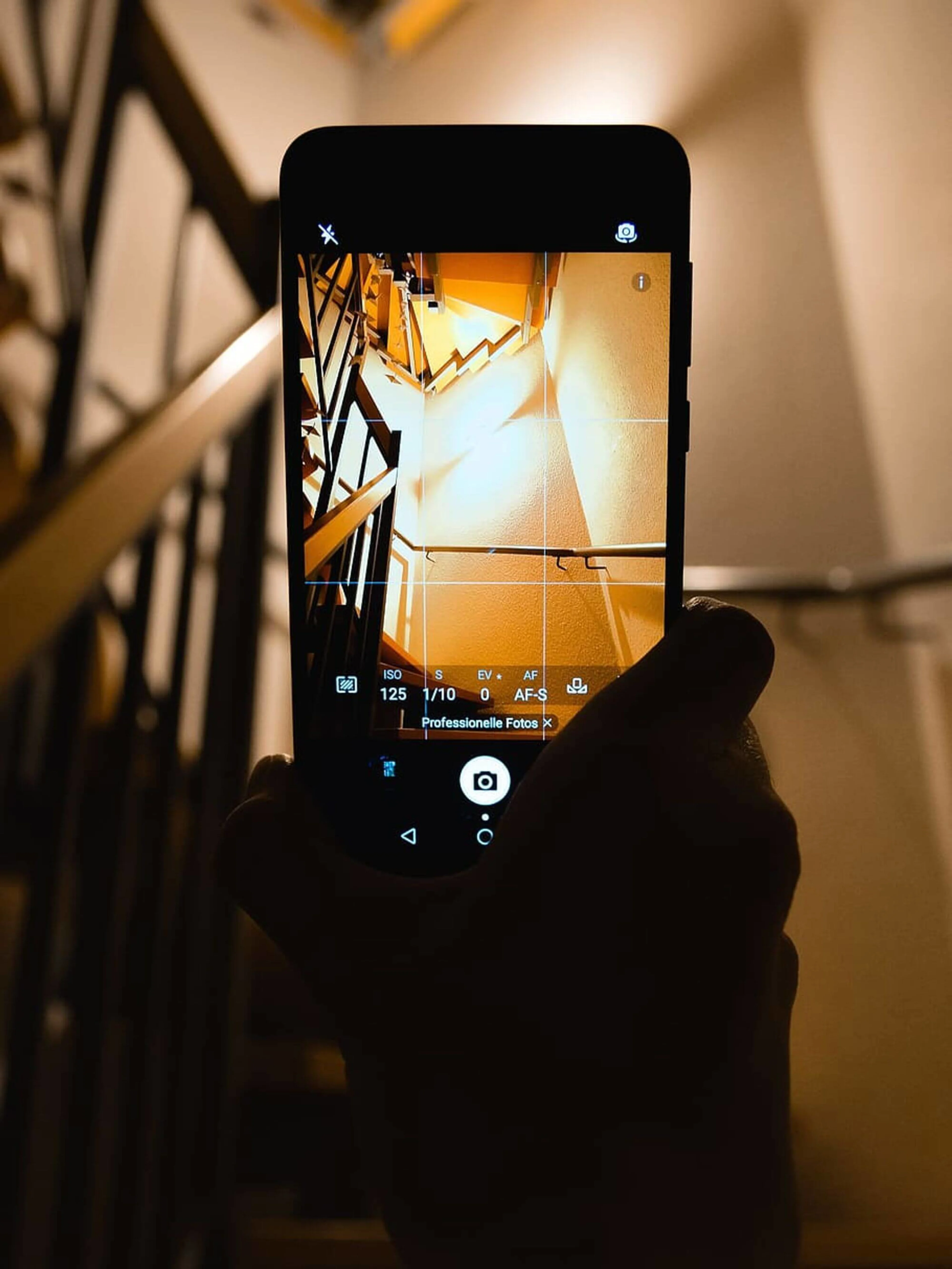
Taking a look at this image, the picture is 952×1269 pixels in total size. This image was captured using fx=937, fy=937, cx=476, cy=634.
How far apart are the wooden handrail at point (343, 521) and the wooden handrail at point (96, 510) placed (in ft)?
0.52

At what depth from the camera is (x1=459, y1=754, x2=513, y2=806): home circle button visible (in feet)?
1.21

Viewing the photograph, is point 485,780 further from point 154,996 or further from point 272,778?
point 154,996

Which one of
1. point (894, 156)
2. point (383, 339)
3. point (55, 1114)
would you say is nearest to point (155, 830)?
point (55, 1114)

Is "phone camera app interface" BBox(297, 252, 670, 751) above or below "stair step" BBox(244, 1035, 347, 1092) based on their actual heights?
Result: above

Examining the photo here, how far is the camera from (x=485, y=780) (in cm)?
37

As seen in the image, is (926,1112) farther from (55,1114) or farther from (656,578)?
(55,1114)

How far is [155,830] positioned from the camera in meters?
0.90

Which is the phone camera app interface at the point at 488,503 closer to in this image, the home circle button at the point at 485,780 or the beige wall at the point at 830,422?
the home circle button at the point at 485,780

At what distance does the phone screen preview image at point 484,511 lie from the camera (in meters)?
0.37

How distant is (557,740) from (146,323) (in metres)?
1.58

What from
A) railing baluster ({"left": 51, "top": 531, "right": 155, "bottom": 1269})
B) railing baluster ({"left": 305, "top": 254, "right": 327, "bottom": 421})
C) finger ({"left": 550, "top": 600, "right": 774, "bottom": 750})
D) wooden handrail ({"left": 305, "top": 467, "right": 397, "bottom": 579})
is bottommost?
railing baluster ({"left": 51, "top": 531, "right": 155, "bottom": 1269})

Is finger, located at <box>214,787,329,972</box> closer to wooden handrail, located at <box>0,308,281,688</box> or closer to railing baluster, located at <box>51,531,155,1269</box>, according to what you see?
wooden handrail, located at <box>0,308,281,688</box>

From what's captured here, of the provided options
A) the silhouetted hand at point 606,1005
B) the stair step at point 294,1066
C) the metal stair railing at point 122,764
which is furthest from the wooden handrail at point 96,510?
the stair step at point 294,1066

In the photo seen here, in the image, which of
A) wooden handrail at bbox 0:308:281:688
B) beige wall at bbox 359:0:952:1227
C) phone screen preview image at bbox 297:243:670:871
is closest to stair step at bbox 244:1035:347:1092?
beige wall at bbox 359:0:952:1227
